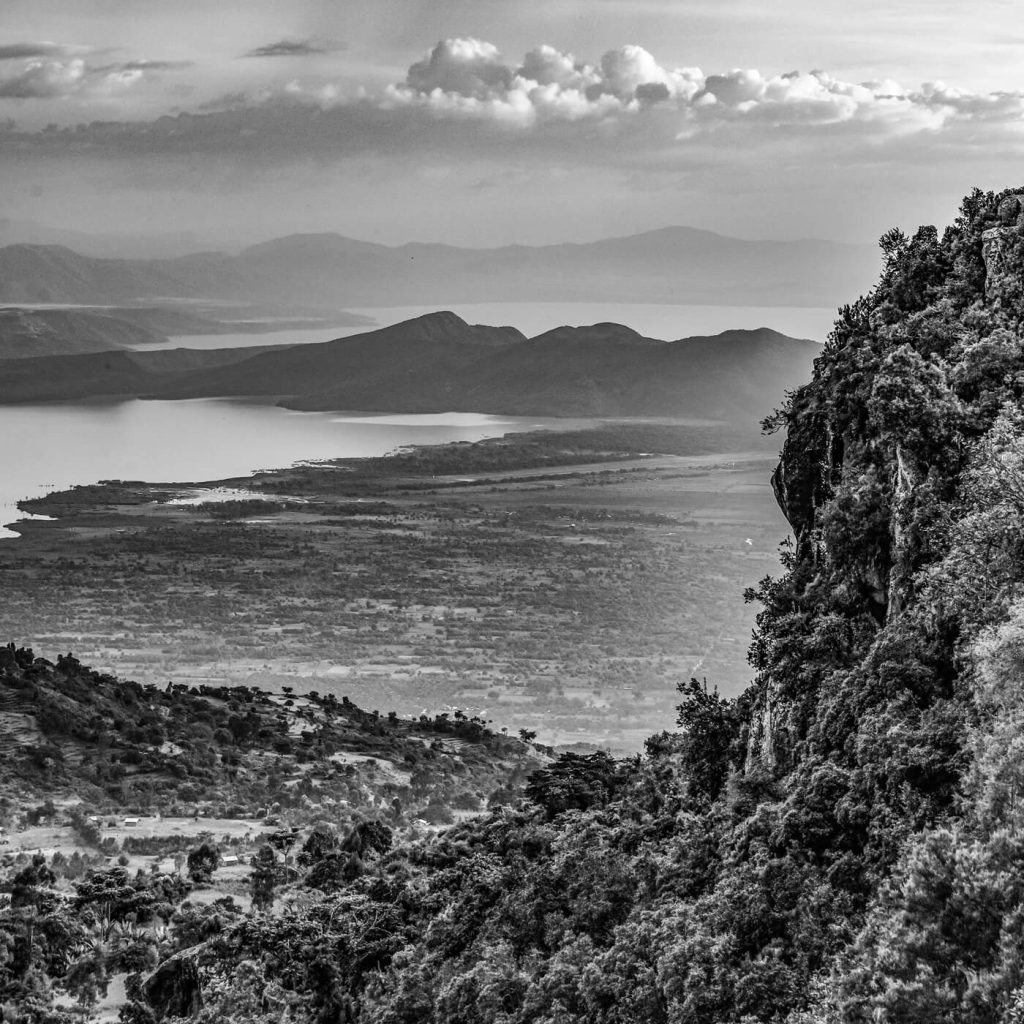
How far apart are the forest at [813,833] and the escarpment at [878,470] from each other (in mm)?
51

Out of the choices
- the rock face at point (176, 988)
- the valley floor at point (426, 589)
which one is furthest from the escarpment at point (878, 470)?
the valley floor at point (426, 589)

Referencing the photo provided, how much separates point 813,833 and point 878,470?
252 inches

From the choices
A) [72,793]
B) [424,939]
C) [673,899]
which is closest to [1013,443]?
[673,899]

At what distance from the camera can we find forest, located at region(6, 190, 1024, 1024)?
1470 centimetres

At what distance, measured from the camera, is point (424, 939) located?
24.8m

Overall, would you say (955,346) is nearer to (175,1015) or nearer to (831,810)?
(831,810)

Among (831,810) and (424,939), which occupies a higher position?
(831,810)

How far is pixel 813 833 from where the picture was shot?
1748 centimetres

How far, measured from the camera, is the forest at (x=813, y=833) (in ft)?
48.2

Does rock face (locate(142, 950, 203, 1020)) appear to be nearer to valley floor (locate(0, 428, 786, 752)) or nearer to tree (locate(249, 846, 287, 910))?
tree (locate(249, 846, 287, 910))

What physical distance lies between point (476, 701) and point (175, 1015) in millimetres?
43944

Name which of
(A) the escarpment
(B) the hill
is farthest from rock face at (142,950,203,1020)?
(B) the hill

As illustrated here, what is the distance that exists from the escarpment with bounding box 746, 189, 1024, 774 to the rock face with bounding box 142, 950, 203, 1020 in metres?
10.7

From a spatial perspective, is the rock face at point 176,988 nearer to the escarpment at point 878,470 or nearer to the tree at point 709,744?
the tree at point 709,744
